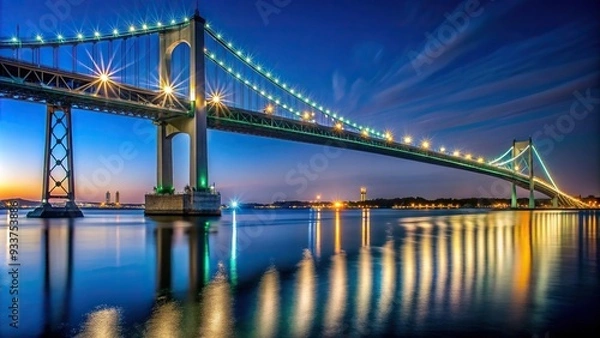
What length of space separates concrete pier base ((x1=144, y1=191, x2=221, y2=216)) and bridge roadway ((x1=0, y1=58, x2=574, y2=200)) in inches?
263

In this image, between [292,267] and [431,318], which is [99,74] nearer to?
[292,267]

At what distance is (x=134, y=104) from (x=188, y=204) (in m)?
8.71

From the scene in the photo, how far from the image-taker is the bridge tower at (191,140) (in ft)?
117

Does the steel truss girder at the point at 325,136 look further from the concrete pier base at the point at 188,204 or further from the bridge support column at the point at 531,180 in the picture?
the concrete pier base at the point at 188,204

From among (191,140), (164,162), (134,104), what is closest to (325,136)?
(191,140)

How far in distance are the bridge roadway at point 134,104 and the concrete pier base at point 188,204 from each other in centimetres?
669

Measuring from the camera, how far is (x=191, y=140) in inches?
1428

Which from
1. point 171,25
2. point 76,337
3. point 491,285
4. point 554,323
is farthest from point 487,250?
point 171,25

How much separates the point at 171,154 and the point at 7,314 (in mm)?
35779

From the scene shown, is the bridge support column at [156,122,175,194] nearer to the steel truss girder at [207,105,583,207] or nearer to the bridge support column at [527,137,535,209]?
the steel truss girder at [207,105,583,207]

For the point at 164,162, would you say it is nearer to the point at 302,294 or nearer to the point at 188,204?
the point at 188,204

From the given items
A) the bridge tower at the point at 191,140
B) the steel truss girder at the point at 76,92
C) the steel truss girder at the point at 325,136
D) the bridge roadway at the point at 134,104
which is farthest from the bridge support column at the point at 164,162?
the steel truss girder at the point at 325,136

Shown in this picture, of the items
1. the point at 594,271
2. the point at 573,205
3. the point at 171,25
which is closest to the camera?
the point at 594,271

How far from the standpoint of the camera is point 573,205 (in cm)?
8781
